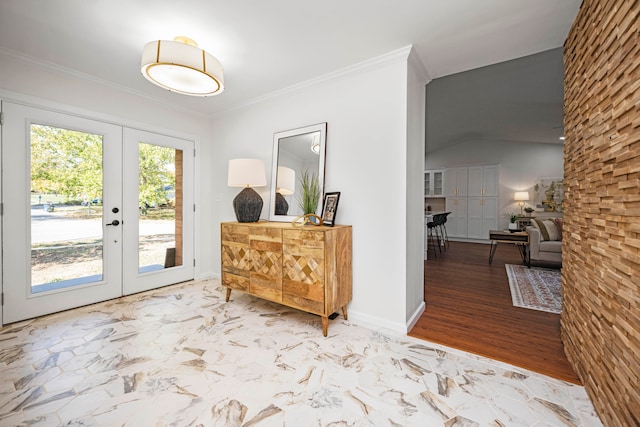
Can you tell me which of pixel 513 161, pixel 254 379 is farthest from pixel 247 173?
pixel 513 161

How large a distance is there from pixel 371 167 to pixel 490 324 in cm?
184

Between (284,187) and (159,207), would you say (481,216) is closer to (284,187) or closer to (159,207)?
(284,187)

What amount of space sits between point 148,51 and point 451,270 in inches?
188

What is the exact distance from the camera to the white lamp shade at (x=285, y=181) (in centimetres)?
293

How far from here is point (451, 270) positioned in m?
4.46

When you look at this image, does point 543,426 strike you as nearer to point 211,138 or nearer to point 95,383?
point 95,383

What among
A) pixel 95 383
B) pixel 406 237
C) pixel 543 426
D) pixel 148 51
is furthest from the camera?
pixel 406 237

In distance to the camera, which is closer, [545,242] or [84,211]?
[84,211]

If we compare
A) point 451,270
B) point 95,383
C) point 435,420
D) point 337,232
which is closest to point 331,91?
point 337,232

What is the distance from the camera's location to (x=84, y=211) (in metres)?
2.84

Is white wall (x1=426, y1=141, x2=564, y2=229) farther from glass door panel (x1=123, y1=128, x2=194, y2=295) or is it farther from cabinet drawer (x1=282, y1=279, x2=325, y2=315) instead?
glass door panel (x1=123, y1=128, x2=194, y2=295)

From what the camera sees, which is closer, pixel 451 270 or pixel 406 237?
pixel 406 237

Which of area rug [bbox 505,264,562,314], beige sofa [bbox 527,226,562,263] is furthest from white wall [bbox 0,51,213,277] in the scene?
beige sofa [bbox 527,226,562,263]

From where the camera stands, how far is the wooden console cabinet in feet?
7.33
